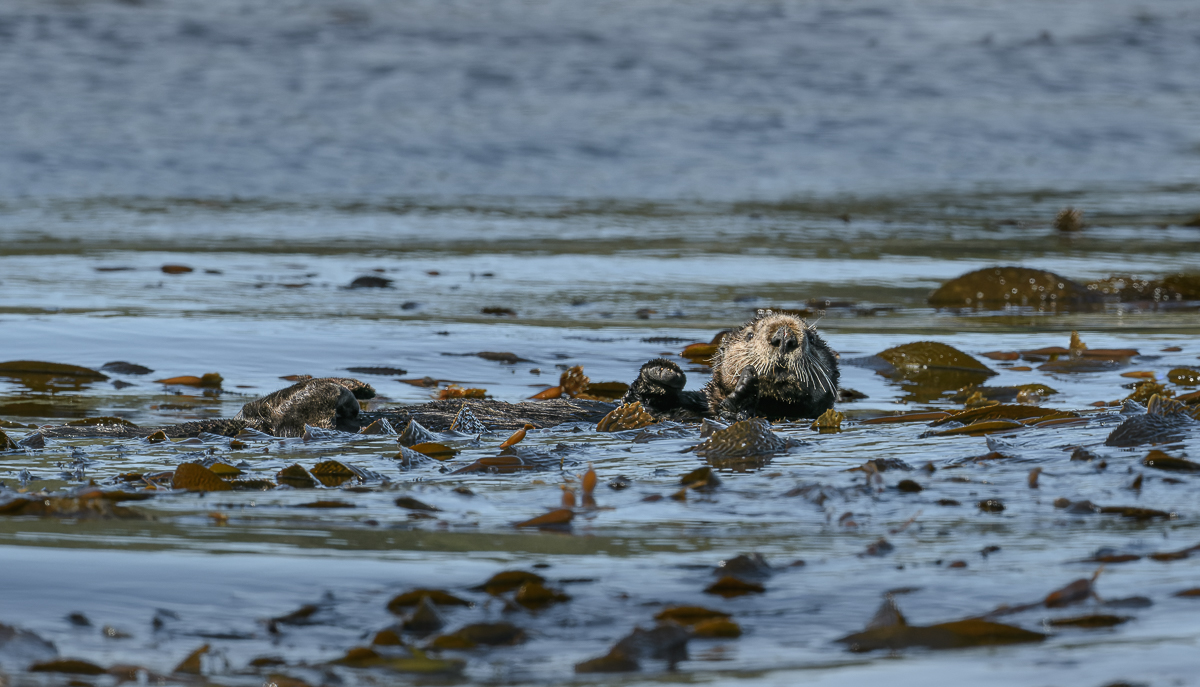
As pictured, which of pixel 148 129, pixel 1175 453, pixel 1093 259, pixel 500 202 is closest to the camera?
pixel 1175 453

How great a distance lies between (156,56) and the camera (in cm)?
2044

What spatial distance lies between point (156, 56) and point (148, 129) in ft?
14.6

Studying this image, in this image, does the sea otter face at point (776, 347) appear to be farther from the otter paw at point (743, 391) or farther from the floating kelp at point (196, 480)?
the floating kelp at point (196, 480)

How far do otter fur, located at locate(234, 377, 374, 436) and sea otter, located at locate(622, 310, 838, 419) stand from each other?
1042 millimetres

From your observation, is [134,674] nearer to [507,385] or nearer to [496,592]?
[496,592]

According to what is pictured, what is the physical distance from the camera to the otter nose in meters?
4.42

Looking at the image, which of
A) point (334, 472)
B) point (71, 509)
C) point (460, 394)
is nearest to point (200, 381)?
point (460, 394)

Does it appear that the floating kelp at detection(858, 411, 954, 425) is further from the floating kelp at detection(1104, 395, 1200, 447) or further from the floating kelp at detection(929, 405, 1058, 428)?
the floating kelp at detection(1104, 395, 1200, 447)

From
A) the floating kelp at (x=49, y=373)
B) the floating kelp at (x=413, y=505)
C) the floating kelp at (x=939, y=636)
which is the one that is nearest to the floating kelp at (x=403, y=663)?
the floating kelp at (x=939, y=636)

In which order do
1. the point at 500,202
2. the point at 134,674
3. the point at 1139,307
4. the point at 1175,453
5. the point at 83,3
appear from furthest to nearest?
the point at 83,3, the point at 500,202, the point at 1139,307, the point at 1175,453, the point at 134,674

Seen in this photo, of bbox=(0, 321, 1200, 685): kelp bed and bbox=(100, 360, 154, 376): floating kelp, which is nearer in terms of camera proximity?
bbox=(0, 321, 1200, 685): kelp bed

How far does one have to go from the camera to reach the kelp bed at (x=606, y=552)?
2018mm

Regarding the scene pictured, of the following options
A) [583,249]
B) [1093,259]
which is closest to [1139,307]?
[1093,259]

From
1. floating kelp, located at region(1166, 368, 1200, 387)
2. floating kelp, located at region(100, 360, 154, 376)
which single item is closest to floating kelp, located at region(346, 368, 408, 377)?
floating kelp, located at region(100, 360, 154, 376)
